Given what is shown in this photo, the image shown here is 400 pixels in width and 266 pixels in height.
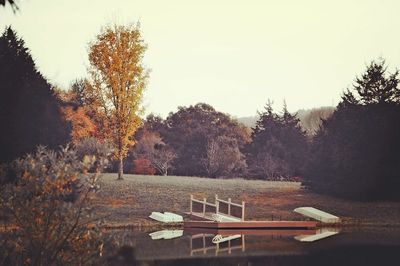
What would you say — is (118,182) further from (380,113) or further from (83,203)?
(83,203)

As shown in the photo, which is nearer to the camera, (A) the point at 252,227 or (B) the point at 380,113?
(A) the point at 252,227

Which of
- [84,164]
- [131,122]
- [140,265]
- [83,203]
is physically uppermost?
[131,122]

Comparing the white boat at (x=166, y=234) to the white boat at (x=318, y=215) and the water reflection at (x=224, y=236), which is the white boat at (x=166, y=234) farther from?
the white boat at (x=318, y=215)

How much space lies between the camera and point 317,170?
45.1 metres

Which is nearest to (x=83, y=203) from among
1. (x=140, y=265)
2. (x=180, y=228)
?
(x=140, y=265)

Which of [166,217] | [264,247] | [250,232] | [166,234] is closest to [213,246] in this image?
[264,247]

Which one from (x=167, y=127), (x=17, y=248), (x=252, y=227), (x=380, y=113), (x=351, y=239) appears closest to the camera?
(x=17, y=248)

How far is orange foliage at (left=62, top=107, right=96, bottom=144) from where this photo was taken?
55500 millimetres

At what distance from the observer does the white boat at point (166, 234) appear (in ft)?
93.1

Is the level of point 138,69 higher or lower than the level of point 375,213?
higher

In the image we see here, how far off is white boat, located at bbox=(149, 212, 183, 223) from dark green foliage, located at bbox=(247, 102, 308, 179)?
1163 inches

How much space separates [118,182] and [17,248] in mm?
33267

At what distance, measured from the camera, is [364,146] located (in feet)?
140

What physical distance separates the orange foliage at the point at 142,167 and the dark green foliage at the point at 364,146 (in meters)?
23.3
